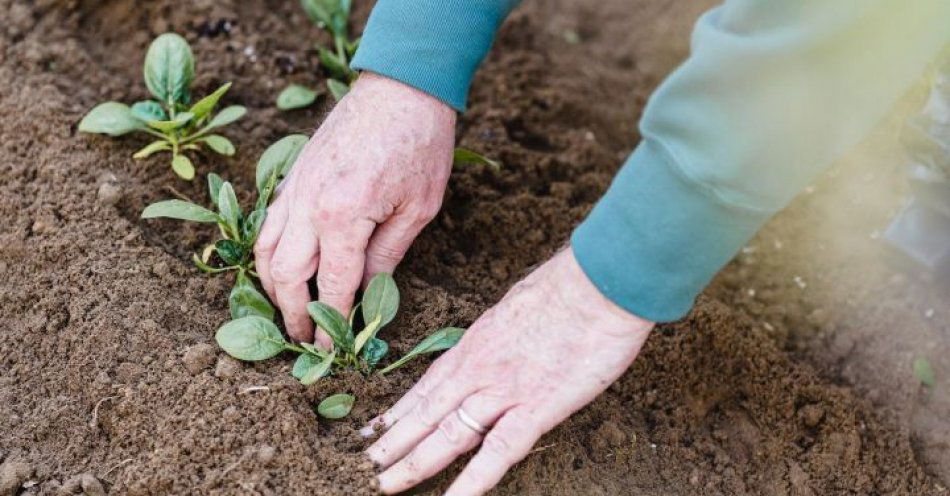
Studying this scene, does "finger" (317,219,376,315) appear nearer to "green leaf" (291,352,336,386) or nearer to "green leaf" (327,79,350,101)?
"green leaf" (291,352,336,386)

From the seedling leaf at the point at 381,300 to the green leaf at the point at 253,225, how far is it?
28 centimetres

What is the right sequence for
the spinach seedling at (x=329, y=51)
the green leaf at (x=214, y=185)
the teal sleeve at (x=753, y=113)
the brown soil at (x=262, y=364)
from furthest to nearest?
the spinach seedling at (x=329, y=51), the green leaf at (x=214, y=185), the brown soil at (x=262, y=364), the teal sleeve at (x=753, y=113)

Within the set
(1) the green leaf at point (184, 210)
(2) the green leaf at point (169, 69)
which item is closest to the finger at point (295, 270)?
(1) the green leaf at point (184, 210)

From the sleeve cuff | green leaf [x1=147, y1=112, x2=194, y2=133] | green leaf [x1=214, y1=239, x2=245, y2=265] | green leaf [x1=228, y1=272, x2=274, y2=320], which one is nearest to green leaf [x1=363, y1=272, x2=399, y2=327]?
green leaf [x1=228, y1=272, x2=274, y2=320]

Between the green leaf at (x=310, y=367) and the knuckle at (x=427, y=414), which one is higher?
the knuckle at (x=427, y=414)

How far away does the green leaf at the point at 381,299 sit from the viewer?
2047 millimetres

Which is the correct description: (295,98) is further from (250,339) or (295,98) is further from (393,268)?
(250,339)

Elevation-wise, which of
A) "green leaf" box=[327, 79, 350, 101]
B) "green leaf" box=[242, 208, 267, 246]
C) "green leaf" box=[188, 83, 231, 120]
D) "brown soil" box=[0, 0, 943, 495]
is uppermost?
"green leaf" box=[188, 83, 231, 120]

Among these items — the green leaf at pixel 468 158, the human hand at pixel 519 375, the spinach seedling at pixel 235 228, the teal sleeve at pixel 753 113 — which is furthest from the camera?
the green leaf at pixel 468 158

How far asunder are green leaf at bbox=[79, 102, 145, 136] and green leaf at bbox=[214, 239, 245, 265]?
465 millimetres

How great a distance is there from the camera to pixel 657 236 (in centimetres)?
154

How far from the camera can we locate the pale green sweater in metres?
1.42

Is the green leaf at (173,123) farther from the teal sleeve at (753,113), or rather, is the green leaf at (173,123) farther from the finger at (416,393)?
the teal sleeve at (753,113)

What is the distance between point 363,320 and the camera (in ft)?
7.00
